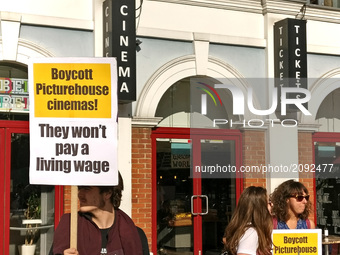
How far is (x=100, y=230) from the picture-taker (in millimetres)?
4363

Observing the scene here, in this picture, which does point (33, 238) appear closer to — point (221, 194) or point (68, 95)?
point (221, 194)

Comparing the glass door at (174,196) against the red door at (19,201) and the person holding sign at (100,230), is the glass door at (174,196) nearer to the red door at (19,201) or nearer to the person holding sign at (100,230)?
the red door at (19,201)

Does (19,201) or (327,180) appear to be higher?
(327,180)

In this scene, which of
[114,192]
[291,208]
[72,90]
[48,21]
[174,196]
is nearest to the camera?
[114,192]

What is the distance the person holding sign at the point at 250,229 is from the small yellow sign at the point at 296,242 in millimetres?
882

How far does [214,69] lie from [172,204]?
2.32 metres

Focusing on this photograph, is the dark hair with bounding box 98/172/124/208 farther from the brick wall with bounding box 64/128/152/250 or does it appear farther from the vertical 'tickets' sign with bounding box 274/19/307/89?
the vertical 'tickets' sign with bounding box 274/19/307/89

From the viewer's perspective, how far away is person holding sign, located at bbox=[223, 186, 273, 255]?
198 inches

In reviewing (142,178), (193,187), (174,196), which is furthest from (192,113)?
(142,178)

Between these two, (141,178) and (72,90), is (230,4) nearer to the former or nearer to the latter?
(141,178)

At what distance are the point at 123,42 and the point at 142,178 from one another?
2.15 m

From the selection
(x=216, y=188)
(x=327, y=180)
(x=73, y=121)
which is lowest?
(x=216, y=188)

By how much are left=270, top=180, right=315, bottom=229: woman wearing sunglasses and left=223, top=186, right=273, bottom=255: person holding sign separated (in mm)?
1139

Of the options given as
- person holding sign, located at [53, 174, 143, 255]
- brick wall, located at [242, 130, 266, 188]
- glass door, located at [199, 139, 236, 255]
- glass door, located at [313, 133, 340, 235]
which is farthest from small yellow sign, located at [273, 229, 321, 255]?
glass door, located at [313, 133, 340, 235]
